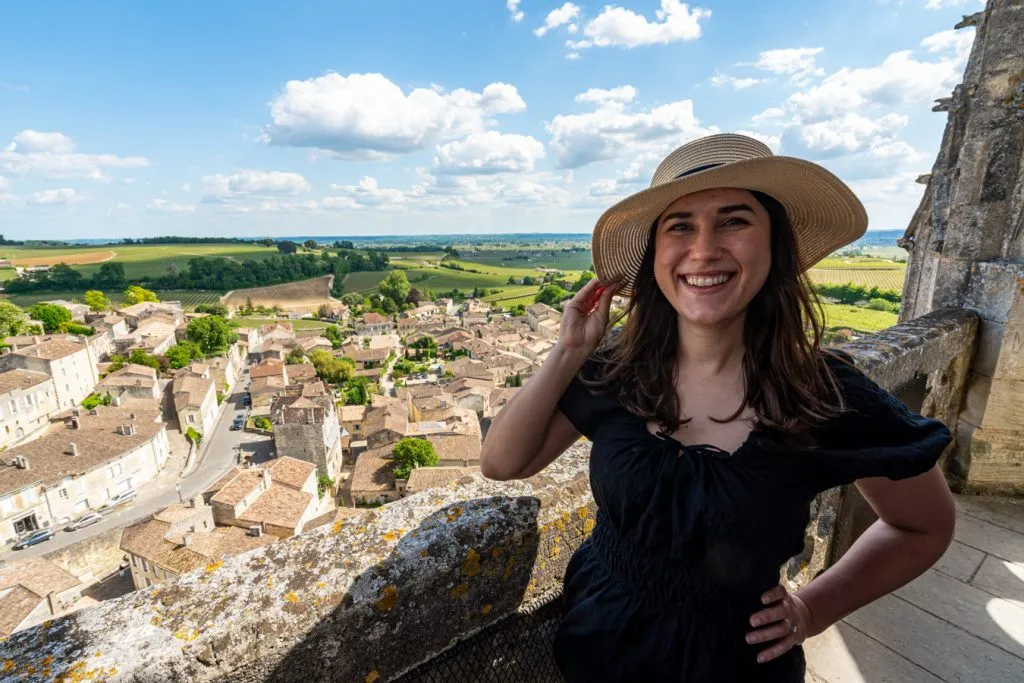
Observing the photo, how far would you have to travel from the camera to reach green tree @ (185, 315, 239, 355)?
66562 mm

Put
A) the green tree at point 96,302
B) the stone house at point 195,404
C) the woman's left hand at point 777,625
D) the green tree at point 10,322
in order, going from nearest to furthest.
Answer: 1. the woman's left hand at point 777,625
2. the stone house at point 195,404
3. the green tree at point 10,322
4. the green tree at point 96,302

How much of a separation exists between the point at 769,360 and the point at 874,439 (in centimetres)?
36

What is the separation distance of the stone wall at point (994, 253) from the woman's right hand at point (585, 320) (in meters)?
4.64

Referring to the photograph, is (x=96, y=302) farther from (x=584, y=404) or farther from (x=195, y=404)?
(x=584, y=404)

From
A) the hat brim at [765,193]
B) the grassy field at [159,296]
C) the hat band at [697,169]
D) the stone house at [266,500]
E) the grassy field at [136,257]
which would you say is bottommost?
the stone house at [266,500]

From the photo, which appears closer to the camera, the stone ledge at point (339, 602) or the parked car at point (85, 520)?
the stone ledge at point (339, 602)

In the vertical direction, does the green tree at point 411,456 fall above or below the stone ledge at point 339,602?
below

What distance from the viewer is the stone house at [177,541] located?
22062 millimetres

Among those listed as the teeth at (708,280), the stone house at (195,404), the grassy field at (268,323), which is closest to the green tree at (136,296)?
the grassy field at (268,323)

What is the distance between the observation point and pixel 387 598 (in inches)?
59.9

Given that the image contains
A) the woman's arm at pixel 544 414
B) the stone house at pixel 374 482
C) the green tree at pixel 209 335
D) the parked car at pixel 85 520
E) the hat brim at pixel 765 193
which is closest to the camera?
the hat brim at pixel 765 193

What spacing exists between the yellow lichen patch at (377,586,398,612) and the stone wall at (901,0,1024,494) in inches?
217

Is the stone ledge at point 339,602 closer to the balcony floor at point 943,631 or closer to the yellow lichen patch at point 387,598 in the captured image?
the yellow lichen patch at point 387,598

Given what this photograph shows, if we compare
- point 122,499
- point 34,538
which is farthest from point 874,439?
point 122,499
